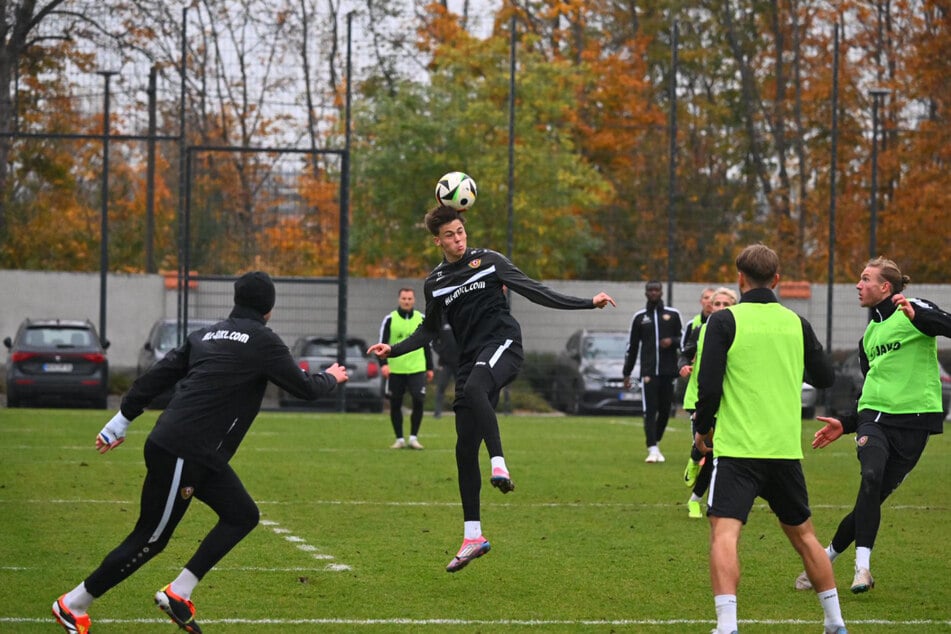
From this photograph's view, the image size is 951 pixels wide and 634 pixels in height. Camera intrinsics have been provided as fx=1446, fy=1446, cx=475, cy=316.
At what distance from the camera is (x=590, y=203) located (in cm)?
3175

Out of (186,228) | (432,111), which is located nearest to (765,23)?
(432,111)

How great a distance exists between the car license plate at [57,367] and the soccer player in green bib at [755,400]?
66.5ft

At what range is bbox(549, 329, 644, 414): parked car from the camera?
89.0 feet

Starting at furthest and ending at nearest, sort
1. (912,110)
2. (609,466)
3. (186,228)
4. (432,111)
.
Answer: (912,110)
(432,111)
(186,228)
(609,466)

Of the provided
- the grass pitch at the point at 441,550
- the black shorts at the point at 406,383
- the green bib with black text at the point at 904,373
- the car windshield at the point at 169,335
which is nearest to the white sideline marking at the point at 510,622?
the grass pitch at the point at 441,550

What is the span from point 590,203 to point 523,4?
31.7 feet

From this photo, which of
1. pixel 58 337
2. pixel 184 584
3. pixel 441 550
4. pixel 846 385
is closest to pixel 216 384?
pixel 184 584

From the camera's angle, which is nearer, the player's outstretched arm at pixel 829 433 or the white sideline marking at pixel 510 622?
the white sideline marking at pixel 510 622

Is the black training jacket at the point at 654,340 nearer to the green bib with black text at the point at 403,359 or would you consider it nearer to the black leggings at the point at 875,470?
the green bib with black text at the point at 403,359

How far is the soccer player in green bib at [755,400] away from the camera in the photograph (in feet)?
22.0

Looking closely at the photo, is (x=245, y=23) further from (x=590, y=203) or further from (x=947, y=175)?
(x=947, y=175)

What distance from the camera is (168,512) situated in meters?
6.95

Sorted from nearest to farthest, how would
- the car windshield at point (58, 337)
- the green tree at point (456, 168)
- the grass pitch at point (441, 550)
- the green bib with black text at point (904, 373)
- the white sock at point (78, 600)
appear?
the white sock at point (78, 600) → the grass pitch at point (441, 550) → the green bib with black text at point (904, 373) → the car windshield at point (58, 337) → the green tree at point (456, 168)

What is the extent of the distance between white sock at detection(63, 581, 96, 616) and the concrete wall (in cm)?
1975
